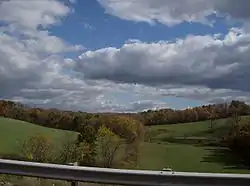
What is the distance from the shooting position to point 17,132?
7569 cm

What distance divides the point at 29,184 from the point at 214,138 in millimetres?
91095

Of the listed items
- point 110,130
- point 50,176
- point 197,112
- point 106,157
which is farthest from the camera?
point 197,112

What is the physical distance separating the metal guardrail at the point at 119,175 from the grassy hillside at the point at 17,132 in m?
65.2

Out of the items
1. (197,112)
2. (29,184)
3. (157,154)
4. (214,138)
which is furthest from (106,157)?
(29,184)

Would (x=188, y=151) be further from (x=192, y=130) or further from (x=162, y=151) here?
(x=192, y=130)

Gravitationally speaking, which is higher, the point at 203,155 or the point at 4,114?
the point at 4,114

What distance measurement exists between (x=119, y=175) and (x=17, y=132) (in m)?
73.5

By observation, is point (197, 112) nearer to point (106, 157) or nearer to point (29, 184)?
point (106, 157)

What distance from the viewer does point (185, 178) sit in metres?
4.36

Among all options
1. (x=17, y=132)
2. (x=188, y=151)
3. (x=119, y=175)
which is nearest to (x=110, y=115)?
(x=188, y=151)

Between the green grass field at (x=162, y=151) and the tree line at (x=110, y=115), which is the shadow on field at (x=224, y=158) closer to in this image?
the green grass field at (x=162, y=151)

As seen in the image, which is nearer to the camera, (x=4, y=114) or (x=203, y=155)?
(x=203, y=155)

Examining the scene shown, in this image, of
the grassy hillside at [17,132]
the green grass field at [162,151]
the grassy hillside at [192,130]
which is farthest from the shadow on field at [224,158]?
the grassy hillside at [17,132]

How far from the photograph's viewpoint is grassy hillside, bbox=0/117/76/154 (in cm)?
7062
